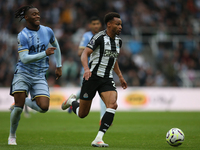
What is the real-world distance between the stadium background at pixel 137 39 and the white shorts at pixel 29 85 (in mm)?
10667

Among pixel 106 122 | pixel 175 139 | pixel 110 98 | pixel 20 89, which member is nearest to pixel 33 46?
pixel 20 89

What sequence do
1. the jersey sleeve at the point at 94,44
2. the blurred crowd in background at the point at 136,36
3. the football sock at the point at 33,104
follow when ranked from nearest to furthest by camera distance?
1. the jersey sleeve at the point at 94,44
2. the football sock at the point at 33,104
3. the blurred crowd in background at the point at 136,36

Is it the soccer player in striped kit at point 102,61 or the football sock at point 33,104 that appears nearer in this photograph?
the soccer player in striped kit at point 102,61

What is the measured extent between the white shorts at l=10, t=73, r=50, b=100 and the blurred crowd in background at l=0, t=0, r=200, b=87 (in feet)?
37.6

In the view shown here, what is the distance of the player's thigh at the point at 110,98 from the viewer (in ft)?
20.6

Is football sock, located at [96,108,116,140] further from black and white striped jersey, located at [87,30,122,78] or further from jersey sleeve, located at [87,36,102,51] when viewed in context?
jersey sleeve, located at [87,36,102,51]

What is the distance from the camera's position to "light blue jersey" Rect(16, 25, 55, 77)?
652 centimetres

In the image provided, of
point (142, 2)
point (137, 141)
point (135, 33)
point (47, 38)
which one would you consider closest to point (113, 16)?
point (47, 38)

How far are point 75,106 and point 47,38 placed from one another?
151 centimetres

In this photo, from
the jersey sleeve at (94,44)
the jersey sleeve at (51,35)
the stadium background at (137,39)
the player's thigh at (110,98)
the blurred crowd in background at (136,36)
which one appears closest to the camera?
the player's thigh at (110,98)

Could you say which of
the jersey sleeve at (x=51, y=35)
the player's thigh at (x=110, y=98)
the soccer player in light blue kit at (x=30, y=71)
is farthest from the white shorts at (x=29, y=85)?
the player's thigh at (x=110, y=98)

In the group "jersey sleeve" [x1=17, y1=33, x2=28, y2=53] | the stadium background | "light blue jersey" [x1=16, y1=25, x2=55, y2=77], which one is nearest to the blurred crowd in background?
the stadium background

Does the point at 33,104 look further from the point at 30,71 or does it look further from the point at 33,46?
the point at 33,46

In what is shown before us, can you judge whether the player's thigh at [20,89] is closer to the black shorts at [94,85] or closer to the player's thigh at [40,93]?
the player's thigh at [40,93]
